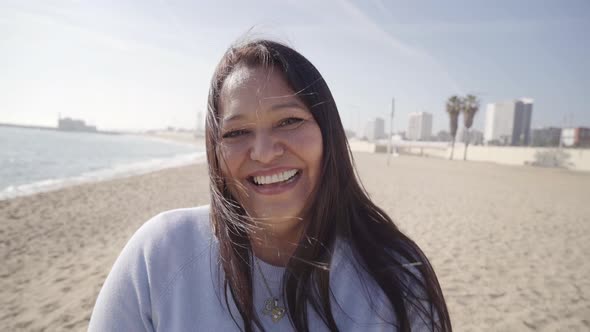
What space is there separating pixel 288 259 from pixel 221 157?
1.69ft

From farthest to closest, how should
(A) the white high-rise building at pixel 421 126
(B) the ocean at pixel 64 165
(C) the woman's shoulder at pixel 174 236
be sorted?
(A) the white high-rise building at pixel 421 126 → (B) the ocean at pixel 64 165 → (C) the woman's shoulder at pixel 174 236

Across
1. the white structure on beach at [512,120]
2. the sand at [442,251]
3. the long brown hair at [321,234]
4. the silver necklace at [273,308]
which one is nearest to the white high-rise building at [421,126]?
the white structure on beach at [512,120]

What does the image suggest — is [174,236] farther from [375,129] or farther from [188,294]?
[375,129]

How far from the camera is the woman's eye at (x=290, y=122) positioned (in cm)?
119

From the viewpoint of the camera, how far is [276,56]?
3.96 feet

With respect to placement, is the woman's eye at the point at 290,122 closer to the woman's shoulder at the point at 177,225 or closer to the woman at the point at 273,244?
the woman at the point at 273,244

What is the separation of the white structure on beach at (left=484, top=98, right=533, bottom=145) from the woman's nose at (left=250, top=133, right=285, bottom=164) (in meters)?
87.4

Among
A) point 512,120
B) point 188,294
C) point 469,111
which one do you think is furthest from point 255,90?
point 512,120

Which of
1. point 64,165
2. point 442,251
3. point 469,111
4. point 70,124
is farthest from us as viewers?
point 70,124

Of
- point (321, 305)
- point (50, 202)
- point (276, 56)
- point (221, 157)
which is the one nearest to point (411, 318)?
point (321, 305)

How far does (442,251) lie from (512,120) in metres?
93.8

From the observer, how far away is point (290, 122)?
1201mm

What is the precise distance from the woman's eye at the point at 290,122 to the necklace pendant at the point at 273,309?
0.69 metres

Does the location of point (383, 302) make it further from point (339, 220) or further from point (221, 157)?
point (221, 157)
